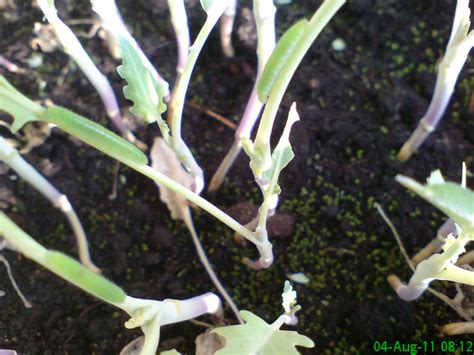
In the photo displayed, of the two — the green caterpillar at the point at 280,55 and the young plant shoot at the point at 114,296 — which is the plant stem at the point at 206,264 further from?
the green caterpillar at the point at 280,55

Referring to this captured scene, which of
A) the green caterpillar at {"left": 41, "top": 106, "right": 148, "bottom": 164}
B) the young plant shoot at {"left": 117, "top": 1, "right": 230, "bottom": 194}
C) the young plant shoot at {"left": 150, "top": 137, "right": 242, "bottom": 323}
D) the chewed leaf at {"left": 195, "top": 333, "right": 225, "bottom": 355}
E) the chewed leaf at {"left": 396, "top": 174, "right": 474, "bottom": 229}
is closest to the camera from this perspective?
the chewed leaf at {"left": 396, "top": 174, "right": 474, "bottom": 229}

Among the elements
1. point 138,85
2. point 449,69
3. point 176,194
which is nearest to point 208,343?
point 176,194

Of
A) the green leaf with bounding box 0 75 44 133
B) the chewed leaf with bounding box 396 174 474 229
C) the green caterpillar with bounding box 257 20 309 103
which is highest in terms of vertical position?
the green caterpillar with bounding box 257 20 309 103

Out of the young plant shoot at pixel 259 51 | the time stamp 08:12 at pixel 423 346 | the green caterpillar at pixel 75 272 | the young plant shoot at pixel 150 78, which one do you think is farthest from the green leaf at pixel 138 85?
the time stamp 08:12 at pixel 423 346

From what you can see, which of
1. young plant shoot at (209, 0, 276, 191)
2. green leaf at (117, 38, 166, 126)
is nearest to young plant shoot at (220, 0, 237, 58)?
young plant shoot at (209, 0, 276, 191)

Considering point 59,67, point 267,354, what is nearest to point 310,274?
point 267,354

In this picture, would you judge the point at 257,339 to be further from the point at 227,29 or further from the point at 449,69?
the point at 227,29

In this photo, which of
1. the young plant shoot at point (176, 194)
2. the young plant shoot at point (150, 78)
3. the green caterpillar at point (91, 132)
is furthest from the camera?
the young plant shoot at point (176, 194)

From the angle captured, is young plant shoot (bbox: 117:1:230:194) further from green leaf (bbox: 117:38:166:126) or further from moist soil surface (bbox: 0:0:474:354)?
moist soil surface (bbox: 0:0:474:354)
